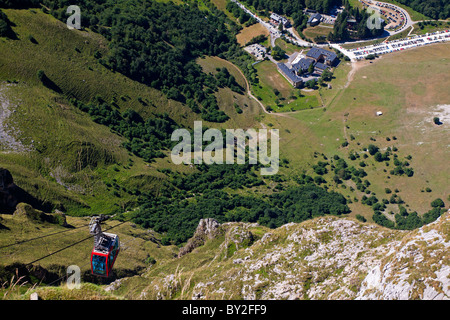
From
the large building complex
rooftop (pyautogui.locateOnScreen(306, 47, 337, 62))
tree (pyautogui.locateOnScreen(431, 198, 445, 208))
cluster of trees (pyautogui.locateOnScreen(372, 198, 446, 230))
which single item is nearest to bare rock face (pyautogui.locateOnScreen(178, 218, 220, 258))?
cluster of trees (pyautogui.locateOnScreen(372, 198, 446, 230))

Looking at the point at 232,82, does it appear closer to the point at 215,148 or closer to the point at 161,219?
the point at 215,148

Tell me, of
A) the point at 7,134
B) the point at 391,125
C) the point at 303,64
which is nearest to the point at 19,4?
the point at 7,134

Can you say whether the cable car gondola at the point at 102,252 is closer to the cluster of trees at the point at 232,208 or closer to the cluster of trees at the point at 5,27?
the cluster of trees at the point at 232,208

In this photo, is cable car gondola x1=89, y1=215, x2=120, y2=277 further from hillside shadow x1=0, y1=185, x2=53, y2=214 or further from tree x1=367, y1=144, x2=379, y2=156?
tree x1=367, y1=144, x2=379, y2=156

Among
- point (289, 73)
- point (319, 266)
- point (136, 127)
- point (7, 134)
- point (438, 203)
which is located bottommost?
point (438, 203)

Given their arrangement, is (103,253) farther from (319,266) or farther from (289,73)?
(289,73)

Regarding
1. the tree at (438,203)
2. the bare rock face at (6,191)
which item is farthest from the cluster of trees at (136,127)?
the tree at (438,203)
